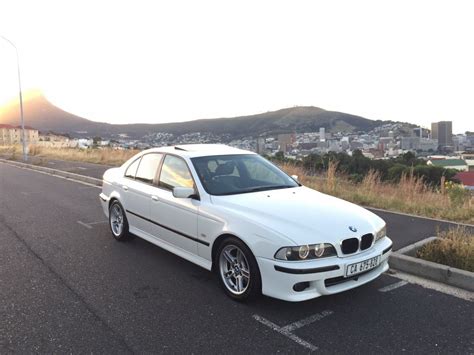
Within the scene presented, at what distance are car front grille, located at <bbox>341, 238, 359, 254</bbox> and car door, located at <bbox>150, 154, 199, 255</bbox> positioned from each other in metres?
1.61

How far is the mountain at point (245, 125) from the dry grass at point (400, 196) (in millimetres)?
36242

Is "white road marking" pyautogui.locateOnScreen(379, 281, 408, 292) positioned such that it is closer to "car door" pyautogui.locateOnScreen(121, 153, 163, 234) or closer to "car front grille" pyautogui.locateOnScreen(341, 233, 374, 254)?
"car front grille" pyautogui.locateOnScreen(341, 233, 374, 254)

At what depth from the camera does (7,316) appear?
395cm

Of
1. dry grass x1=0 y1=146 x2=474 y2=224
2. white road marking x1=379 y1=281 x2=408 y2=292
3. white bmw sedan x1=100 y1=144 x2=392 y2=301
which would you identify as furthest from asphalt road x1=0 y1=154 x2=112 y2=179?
white road marking x1=379 y1=281 x2=408 y2=292

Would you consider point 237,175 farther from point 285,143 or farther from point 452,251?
point 285,143

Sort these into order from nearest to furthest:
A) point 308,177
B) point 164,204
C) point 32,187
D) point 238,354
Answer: point 238,354, point 164,204, point 308,177, point 32,187

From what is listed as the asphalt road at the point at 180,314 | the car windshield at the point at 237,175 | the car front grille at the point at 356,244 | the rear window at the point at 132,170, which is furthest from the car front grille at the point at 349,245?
the rear window at the point at 132,170

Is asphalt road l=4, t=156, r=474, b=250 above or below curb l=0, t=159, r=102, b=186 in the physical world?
below

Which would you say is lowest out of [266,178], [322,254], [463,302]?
[463,302]

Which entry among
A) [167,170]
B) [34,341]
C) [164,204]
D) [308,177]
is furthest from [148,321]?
[308,177]

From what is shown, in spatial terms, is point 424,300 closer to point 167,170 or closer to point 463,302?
point 463,302

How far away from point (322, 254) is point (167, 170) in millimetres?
2504

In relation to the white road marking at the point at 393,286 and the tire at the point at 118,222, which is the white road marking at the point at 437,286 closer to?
the white road marking at the point at 393,286

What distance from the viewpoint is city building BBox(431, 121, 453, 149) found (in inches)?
1454
